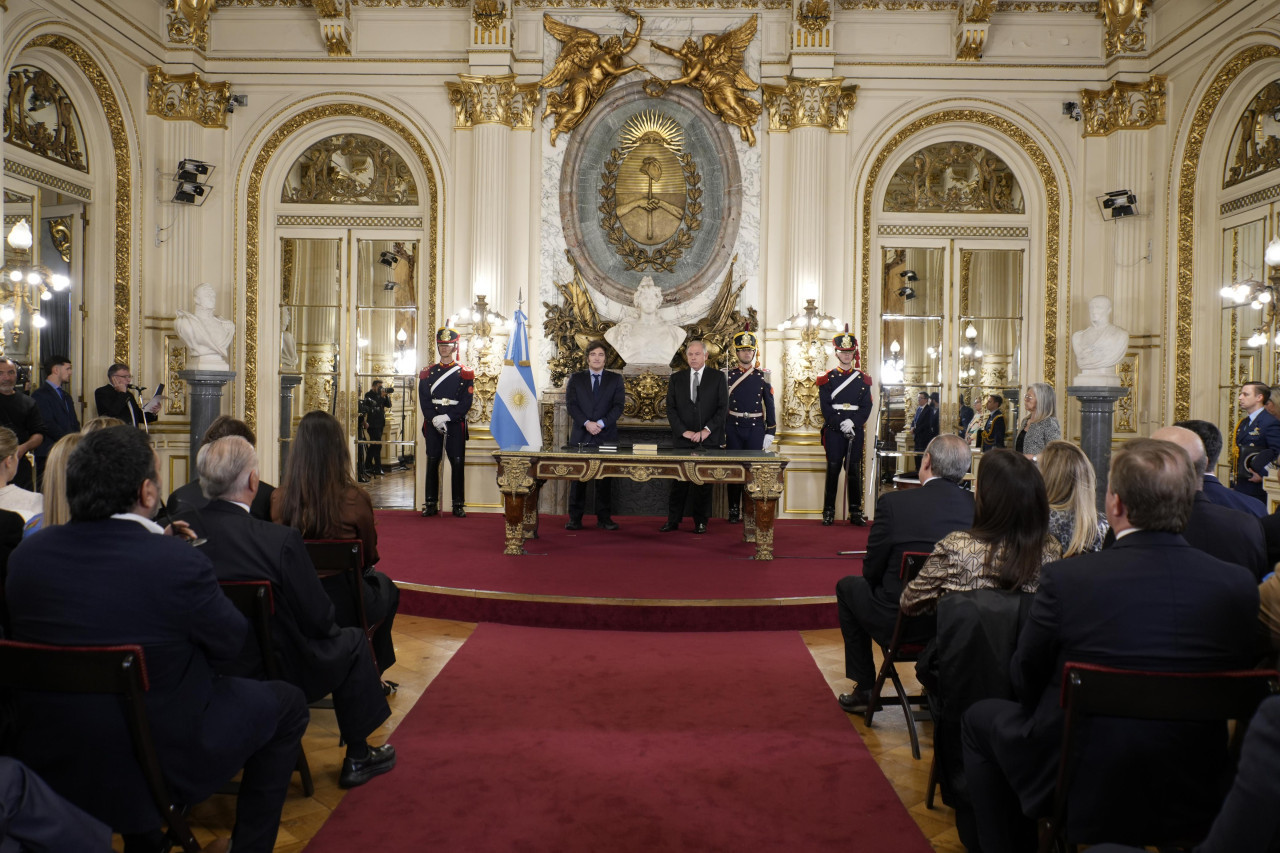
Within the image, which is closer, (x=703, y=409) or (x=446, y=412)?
(x=703, y=409)

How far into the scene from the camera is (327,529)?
148 inches

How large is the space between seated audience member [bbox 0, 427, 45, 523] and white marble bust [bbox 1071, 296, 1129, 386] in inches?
349

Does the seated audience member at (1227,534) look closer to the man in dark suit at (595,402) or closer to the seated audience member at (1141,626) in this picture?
the seated audience member at (1141,626)

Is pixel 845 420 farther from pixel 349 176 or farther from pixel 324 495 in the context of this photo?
pixel 349 176

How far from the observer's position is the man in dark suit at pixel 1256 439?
271 inches

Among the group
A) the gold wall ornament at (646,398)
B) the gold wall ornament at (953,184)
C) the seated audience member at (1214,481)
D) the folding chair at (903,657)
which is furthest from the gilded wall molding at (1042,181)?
the folding chair at (903,657)

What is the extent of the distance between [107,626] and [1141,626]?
2.46 metres

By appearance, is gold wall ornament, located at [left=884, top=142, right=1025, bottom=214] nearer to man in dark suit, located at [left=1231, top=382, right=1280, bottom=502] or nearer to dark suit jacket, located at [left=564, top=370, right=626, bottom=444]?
man in dark suit, located at [left=1231, top=382, right=1280, bottom=502]

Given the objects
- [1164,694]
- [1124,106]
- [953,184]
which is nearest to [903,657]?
[1164,694]

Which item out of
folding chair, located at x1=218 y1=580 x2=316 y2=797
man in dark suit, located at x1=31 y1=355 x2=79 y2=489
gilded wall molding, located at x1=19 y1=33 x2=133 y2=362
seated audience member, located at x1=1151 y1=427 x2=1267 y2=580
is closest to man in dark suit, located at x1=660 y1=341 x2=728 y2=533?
seated audience member, located at x1=1151 y1=427 x2=1267 y2=580

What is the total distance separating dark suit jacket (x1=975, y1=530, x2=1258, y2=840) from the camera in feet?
7.10

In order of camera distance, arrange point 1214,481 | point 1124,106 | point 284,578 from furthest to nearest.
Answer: point 1124,106
point 1214,481
point 284,578

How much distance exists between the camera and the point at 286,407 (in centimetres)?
1078

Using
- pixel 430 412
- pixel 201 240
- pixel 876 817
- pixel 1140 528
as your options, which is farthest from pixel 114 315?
pixel 1140 528
